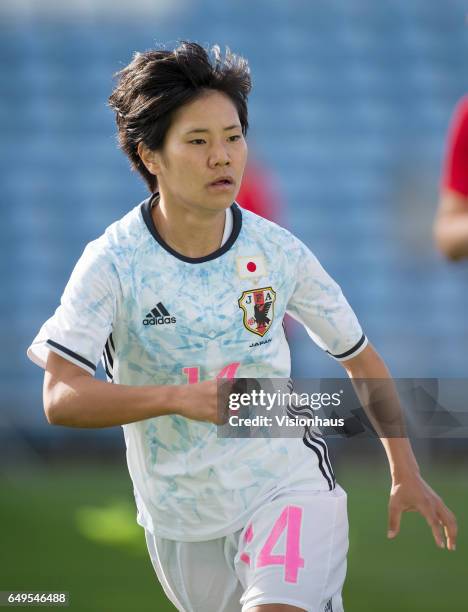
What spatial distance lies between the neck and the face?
1.3 inches

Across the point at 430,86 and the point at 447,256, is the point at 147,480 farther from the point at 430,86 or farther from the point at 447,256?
the point at 430,86

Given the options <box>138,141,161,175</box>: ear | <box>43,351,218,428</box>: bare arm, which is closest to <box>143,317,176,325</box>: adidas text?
<box>43,351,218,428</box>: bare arm

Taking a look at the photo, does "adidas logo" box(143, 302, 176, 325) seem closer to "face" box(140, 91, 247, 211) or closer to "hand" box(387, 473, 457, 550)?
"face" box(140, 91, 247, 211)

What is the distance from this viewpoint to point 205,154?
3219 millimetres

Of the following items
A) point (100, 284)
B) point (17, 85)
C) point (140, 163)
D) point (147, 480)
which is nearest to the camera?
point (100, 284)

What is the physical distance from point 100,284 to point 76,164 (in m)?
7.00

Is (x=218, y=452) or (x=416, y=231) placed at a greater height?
(x=416, y=231)

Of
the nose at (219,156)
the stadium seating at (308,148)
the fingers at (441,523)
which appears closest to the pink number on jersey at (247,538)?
the fingers at (441,523)

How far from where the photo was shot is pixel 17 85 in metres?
10.3

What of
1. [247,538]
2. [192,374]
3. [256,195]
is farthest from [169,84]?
[256,195]

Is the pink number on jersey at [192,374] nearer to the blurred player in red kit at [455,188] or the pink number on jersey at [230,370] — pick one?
the pink number on jersey at [230,370]

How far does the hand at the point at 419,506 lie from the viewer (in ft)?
10.9

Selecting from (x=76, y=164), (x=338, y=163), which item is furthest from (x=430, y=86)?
(x=76, y=164)

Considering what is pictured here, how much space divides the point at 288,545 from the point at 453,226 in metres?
0.94
